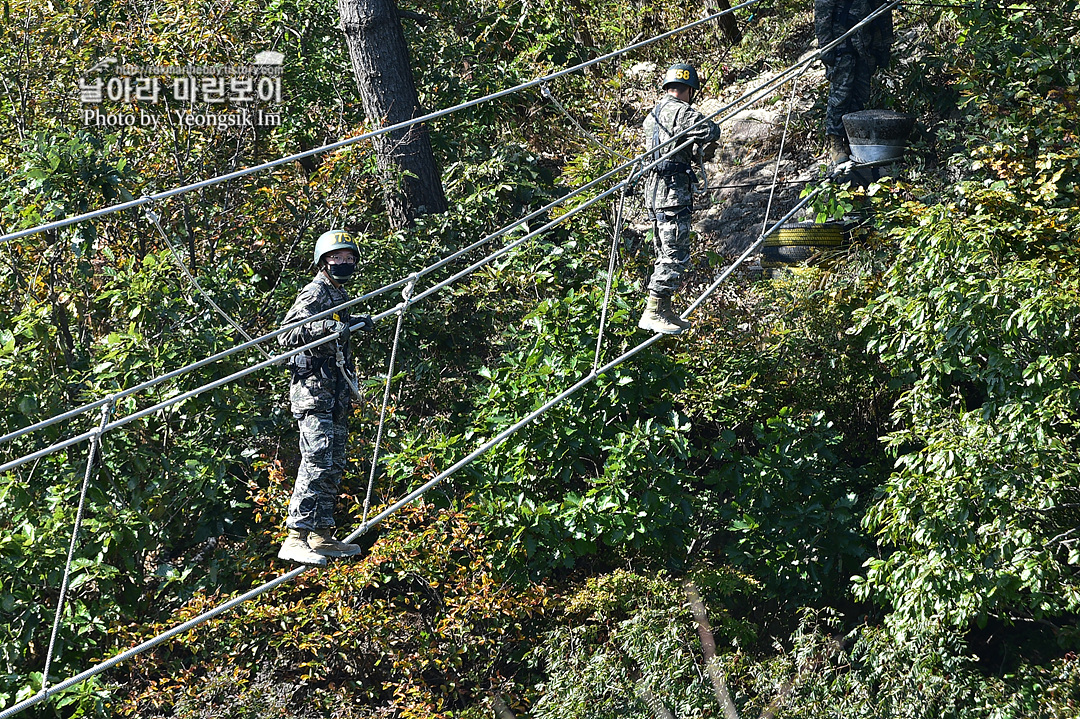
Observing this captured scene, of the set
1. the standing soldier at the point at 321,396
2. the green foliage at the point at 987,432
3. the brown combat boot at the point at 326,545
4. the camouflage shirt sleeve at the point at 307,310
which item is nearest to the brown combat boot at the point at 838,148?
the green foliage at the point at 987,432

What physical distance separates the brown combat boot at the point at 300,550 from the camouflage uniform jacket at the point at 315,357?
1.85 ft

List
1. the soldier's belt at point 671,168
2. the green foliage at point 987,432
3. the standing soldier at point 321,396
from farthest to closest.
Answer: the soldier's belt at point 671,168
the green foliage at point 987,432
the standing soldier at point 321,396

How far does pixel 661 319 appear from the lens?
6.71 m

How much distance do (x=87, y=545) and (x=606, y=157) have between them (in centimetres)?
429

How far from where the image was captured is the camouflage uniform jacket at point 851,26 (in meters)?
8.54

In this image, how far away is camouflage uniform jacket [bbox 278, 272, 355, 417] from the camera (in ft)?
17.1

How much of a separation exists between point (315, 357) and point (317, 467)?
52 cm

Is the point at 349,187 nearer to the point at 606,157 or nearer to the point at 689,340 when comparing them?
the point at 606,157

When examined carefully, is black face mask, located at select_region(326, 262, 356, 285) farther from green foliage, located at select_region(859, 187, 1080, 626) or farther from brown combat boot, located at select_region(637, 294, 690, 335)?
green foliage, located at select_region(859, 187, 1080, 626)

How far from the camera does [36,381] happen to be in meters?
6.50

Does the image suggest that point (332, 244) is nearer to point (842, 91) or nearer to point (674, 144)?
point (674, 144)

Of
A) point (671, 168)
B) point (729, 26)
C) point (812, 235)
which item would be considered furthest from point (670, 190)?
point (729, 26)

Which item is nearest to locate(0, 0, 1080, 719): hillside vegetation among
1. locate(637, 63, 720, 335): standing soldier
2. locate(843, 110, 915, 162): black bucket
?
locate(843, 110, 915, 162): black bucket

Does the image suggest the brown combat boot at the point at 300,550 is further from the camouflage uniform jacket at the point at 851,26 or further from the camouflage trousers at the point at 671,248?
the camouflage uniform jacket at the point at 851,26
